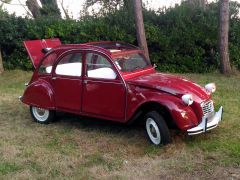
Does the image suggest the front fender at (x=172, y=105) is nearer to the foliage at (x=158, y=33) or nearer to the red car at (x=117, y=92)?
the red car at (x=117, y=92)

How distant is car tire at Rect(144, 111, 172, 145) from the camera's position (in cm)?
595

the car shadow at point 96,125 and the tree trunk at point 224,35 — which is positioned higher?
the tree trunk at point 224,35

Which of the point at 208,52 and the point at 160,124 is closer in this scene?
the point at 160,124

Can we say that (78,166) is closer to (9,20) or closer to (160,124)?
(160,124)

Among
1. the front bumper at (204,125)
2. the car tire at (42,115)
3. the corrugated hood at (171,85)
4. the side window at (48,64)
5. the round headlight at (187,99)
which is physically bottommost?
the car tire at (42,115)

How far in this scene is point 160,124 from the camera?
19.5ft

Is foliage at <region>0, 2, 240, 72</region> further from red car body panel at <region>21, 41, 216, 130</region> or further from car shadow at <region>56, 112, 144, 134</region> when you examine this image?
red car body panel at <region>21, 41, 216, 130</region>

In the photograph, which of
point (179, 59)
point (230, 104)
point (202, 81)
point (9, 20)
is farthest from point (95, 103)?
point (9, 20)

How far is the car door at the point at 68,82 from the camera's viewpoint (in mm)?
7059

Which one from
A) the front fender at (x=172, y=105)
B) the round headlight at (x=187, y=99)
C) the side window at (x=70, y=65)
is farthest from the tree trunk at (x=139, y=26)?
the round headlight at (x=187, y=99)

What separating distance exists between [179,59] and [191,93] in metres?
7.60

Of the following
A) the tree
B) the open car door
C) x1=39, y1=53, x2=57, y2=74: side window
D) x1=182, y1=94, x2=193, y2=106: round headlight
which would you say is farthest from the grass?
the tree

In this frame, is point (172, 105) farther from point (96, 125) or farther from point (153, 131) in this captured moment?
point (96, 125)

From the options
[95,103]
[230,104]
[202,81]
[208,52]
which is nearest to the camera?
[95,103]
